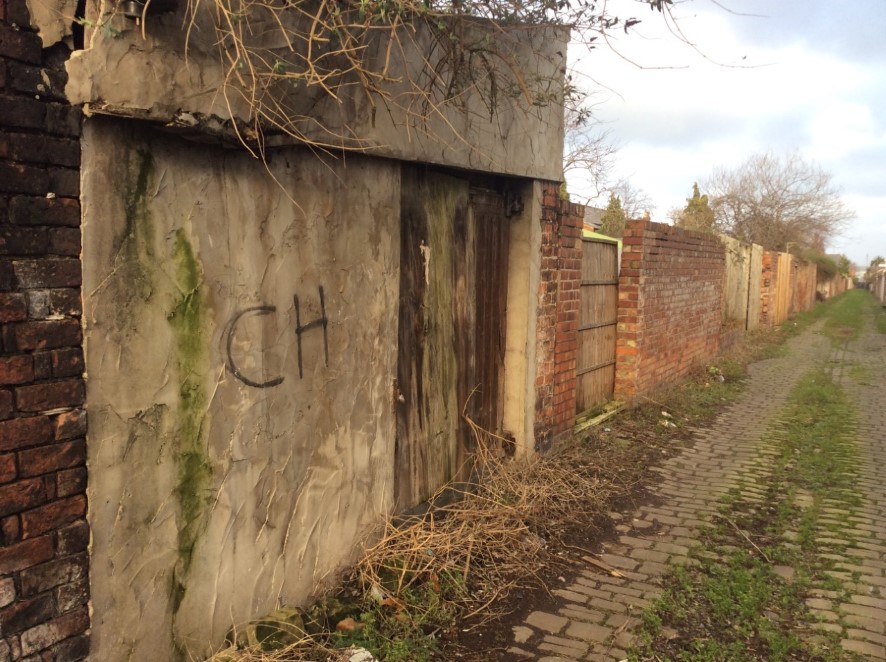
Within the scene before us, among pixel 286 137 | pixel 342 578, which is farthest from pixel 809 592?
pixel 286 137

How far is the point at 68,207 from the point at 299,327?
3.86 feet

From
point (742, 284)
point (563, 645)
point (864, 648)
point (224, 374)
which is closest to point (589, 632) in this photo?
point (563, 645)

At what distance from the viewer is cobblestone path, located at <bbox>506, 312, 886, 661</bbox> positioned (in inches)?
135

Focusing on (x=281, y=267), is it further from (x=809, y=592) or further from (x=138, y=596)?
(x=809, y=592)

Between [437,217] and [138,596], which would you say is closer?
[138,596]

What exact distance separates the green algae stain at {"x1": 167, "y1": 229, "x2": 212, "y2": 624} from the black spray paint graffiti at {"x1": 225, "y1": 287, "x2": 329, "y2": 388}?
0.13 m

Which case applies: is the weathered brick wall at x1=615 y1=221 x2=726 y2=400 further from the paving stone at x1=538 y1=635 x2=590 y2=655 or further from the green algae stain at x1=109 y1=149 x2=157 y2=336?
the green algae stain at x1=109 y1=149 x2=157 y2=336

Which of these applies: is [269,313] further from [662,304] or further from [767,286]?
[767,286]

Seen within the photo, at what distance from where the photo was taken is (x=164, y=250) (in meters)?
2.58

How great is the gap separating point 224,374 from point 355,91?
155 cm

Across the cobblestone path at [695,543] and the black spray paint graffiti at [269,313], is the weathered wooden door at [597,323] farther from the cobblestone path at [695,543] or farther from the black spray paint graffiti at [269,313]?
the black spray paint graffiti at [269,313]

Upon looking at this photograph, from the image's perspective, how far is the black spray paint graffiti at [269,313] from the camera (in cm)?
287

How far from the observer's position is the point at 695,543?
14.9 feet

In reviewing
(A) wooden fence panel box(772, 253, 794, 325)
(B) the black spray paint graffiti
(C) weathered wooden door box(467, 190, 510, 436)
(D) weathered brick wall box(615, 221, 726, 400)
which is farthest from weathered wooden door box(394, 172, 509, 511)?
(A) wooden fence panel box(772, 253, 794, 325)
